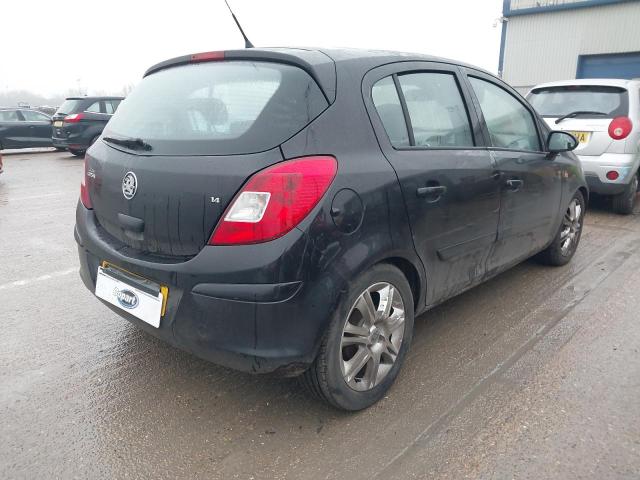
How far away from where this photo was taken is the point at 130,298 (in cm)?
222

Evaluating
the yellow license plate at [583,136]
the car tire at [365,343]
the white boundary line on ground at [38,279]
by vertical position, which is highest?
the yellow license plate at [583,136]

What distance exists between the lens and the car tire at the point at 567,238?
412 centimetres

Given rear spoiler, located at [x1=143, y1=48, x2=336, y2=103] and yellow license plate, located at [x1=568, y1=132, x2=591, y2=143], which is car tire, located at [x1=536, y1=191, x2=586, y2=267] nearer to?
yellow license plate, located at [x1=568, y1=132, x2=591, y2=143]

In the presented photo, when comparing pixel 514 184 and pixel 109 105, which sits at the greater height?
pixel 109 105

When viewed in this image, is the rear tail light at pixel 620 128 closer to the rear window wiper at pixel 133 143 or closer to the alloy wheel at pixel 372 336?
the alloy wheel at pixel 372 336

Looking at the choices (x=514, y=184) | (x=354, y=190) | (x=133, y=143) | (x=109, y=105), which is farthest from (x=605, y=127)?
(x=109, y=105)

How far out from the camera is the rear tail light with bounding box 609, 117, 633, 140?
5621 millimetres

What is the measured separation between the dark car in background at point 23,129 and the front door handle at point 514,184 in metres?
14.8

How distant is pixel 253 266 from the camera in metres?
1.86

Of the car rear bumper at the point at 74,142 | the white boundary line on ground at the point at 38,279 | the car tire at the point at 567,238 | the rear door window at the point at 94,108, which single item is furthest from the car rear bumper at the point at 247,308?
the rear door window at the point at 94,108

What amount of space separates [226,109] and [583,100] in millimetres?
5439

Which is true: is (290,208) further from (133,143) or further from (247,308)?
(133,143)

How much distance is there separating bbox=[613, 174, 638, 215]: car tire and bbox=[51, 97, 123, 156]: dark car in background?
11314 millimetres

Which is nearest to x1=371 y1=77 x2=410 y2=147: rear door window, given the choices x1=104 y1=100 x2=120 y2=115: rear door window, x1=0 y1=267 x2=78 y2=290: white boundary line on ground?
x1=0 y1=267 x2=78 y2=290: white boundary line on ground
